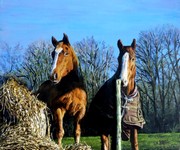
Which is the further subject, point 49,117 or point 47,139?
point 49,117

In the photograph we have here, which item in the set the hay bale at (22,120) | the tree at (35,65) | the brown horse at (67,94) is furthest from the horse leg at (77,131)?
the tree at (35,65)

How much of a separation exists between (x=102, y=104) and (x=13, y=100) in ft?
2.81

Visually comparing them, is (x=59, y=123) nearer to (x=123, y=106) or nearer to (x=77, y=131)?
(x=77, y=131)

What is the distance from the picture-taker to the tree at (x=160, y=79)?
18.3 ft

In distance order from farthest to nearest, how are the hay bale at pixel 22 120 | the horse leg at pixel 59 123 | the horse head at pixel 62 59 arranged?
1. the horse leg at pixel 59 123
2. the horse head at pixel 62 59
3. the hay bale at pixel 22 120

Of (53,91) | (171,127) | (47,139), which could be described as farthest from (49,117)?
(171,127)

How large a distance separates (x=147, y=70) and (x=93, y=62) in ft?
1.49

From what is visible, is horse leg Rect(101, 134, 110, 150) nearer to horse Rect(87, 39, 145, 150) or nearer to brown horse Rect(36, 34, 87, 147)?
horse Rect(87, 39, 145, 150)

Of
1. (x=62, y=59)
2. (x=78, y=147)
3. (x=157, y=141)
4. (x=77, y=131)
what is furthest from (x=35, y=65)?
(x=157, y=141)

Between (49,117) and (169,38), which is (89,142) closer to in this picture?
(49,117)

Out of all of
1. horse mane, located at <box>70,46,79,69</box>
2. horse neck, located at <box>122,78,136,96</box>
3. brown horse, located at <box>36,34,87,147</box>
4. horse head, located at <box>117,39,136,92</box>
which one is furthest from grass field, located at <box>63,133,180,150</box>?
horse mane, located at <box>70,46,79,69</box>

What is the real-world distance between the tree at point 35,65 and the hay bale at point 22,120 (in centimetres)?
30

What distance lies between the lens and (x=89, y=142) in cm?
562

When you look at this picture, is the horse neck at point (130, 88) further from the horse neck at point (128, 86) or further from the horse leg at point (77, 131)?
the horse leg at point (77, 131)
